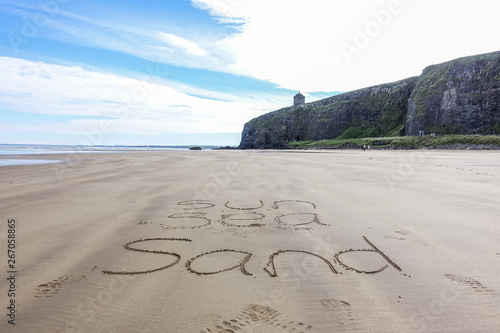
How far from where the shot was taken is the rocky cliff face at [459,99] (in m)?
52.3

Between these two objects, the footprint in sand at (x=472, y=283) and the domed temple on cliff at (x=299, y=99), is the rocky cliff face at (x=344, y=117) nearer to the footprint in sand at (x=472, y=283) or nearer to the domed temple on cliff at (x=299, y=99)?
the domed temple on cliff at (x=299, y=99)

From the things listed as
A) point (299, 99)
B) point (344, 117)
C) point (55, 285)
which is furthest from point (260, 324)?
point (299, 99)

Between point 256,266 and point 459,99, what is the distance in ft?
233

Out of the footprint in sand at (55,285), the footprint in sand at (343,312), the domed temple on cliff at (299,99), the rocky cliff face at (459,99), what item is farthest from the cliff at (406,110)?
the footprint in sand at (55,285)

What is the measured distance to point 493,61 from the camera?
174 feet

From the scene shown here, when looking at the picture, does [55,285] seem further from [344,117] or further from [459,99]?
[344,117]

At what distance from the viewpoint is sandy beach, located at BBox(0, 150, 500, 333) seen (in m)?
1.96

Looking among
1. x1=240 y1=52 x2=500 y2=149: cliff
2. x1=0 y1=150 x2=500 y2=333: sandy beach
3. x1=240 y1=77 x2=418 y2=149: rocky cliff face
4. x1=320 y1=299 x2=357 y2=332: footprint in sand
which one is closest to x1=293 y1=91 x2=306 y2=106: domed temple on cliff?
x1=240 y1=52 x2=500 y2=149: cliff

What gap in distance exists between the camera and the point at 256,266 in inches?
110

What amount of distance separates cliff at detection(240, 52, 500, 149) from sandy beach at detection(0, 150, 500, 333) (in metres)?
64.6

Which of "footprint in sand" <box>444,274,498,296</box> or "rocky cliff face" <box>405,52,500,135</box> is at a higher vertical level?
"rocky cliff face" <box>405,52,500,135</box>

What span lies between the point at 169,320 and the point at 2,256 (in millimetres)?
2517

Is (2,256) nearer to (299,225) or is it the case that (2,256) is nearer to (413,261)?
(299,225)

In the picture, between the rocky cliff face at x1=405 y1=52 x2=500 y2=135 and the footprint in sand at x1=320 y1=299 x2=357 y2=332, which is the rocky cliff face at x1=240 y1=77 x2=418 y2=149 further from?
the footprint in sand at x1=320 y1=299 x2=357 y2=332
